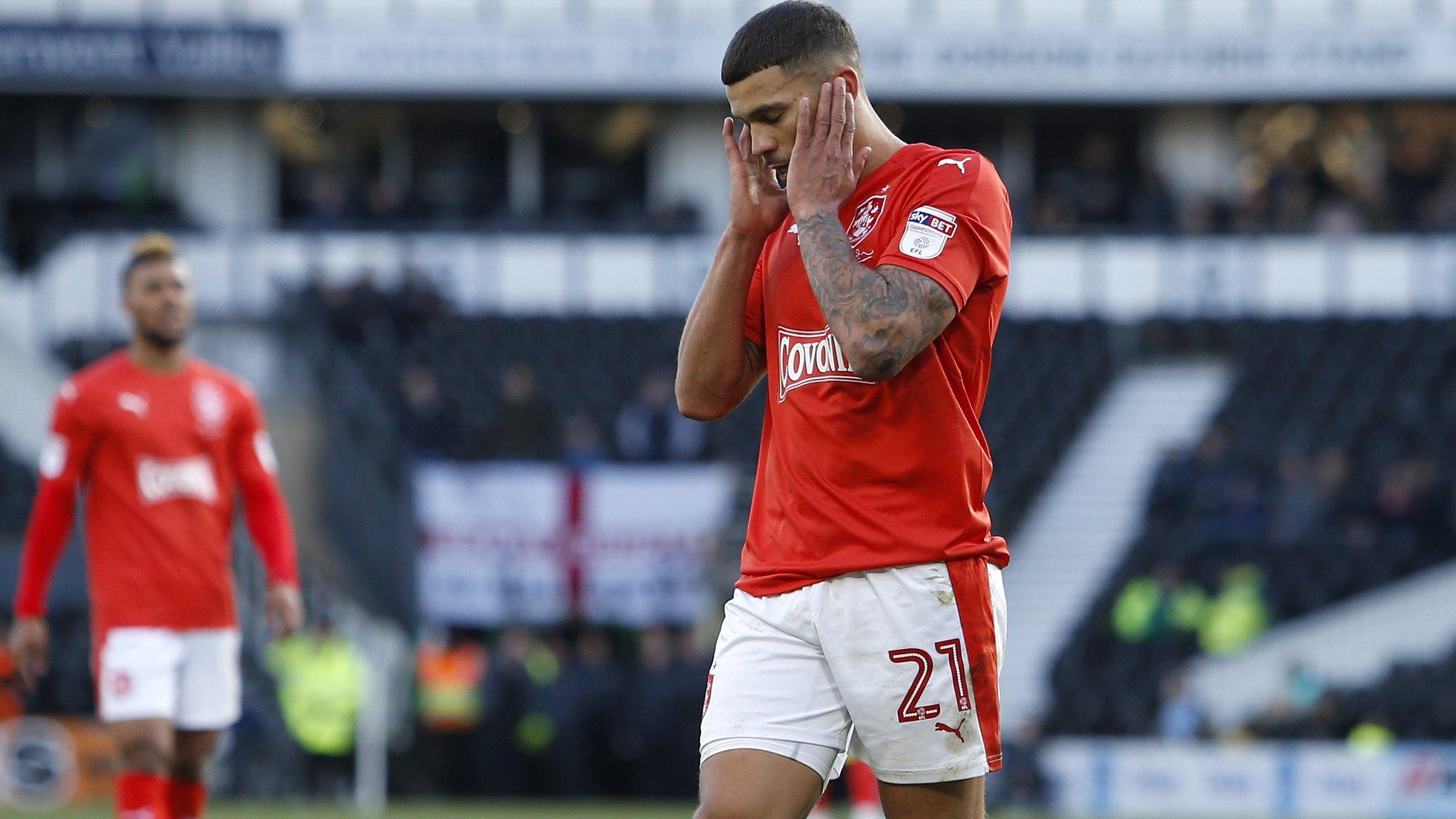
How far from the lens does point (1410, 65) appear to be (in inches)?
989

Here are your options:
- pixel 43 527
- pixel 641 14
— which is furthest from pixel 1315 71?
pixel 43 527

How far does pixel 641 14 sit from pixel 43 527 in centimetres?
1903

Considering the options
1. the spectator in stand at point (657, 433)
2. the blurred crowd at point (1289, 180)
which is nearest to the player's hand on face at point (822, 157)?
the spectator in stand at point (657, 433)

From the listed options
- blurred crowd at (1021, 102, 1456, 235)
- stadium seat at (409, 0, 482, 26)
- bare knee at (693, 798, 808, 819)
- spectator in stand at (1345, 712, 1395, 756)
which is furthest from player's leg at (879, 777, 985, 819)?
stadium seat at (409, 0, 482, 26)

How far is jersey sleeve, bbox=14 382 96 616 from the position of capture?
7.14 metres

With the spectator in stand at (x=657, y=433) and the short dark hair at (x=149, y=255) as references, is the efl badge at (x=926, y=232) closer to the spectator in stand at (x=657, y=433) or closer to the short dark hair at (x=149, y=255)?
the short dark hair at (x=149, y=255)

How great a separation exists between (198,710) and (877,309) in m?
4.03

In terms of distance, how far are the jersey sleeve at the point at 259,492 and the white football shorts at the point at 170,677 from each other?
0.36 meters

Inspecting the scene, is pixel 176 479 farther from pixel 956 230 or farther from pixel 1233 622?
pixel 1233 622

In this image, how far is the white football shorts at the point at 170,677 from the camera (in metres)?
6.94

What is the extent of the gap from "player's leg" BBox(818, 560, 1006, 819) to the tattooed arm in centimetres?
46

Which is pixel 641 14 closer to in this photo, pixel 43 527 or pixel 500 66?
pixel 500 66

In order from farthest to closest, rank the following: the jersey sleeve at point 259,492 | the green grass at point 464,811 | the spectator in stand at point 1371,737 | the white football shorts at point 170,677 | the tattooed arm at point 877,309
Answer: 1. the spectator in stand at point 1371,737
2. the green grass at point 464,811
3. the jersey sleeve at point 259,492
4. the white football shorts at point 170,677
5. the tattooed arm at point 877,309

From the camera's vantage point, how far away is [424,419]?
17.9 metres
